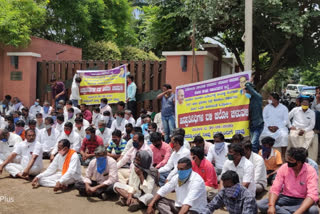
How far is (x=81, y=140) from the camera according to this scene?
8.45 metres

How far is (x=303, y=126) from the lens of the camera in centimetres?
771

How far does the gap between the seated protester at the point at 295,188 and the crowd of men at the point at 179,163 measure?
1 centimetres

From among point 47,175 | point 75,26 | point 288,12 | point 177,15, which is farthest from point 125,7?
point 47,175

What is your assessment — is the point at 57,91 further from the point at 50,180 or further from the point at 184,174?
the point at 184,174

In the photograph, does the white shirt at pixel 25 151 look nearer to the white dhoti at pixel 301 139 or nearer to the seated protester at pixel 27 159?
the seated protester at pixel 27 159

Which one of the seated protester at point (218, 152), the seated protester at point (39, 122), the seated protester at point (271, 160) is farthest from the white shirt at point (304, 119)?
the seated protester at point (39, 122)

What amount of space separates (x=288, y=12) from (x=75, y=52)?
960cm

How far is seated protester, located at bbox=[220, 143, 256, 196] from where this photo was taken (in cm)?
535

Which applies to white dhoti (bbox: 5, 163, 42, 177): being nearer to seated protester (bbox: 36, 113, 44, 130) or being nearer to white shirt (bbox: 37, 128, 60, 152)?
white shirt (bbox: 37, 128, 60, 152)

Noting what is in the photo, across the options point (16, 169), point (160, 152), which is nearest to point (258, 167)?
point (160, 152)

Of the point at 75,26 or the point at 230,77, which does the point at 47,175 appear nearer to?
the point at 230,77

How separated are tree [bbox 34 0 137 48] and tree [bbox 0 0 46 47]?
681 cm

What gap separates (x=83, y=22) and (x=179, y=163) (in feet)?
52.8

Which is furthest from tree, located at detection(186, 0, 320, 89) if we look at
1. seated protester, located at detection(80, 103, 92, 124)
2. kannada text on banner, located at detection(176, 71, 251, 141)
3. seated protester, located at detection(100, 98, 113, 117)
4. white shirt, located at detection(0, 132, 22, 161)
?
white shirt, located at detection(0, 132, 22, 161)
